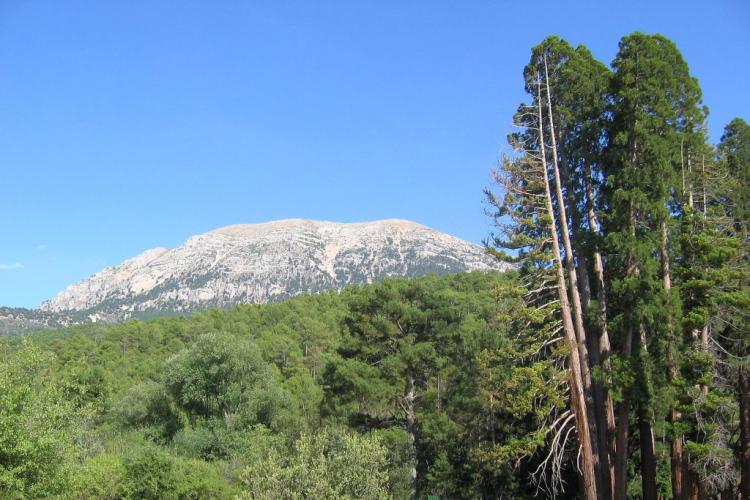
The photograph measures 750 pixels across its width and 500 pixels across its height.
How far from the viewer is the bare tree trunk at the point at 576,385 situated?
19.1 m

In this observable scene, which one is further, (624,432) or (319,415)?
(319,415)

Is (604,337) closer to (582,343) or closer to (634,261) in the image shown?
(582,343)

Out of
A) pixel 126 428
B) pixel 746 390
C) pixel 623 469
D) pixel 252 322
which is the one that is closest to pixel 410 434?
pixel 623 469

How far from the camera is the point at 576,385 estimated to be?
19969 mm

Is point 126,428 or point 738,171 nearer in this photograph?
point 738,171

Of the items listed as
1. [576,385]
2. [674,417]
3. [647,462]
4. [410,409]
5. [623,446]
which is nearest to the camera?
[674,417]

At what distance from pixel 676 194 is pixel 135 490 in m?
28.8

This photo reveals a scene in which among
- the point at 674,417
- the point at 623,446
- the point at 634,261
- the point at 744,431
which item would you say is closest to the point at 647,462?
the point at 623,446

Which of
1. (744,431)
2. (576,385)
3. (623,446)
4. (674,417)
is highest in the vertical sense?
(576,385)

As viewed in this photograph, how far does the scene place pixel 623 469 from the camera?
19.2 metres

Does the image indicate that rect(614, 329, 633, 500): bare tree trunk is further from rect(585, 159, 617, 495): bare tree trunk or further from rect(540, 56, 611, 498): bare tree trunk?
rect(540, 56, 611, 498): bare tree trunk

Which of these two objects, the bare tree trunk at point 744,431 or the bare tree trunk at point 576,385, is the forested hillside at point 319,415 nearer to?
the bare tree trunk at point 576,385

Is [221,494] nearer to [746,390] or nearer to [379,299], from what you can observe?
[379,299]

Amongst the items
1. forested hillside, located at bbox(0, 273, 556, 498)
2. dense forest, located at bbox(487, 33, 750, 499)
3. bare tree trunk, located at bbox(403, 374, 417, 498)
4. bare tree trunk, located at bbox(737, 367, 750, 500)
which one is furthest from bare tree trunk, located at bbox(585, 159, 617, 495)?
bare tree trunk, located at bbox(403, 374, 417, 498)
